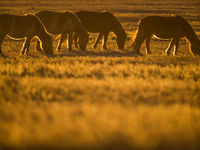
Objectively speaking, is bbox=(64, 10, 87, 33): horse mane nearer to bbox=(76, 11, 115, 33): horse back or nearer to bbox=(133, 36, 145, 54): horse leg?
bbox=(76, 11, 115, 33): horse back

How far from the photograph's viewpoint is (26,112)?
111 inches

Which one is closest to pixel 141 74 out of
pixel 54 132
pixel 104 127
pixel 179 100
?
pixel 179 100

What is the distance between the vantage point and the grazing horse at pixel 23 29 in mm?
7742

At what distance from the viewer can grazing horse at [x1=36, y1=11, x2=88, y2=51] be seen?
31.6 feet

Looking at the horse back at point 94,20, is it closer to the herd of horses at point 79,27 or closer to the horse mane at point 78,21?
the herd of horses at point 79,27

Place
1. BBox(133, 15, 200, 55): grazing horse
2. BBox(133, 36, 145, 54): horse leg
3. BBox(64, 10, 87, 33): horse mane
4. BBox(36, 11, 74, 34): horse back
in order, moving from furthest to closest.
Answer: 1. BBox(64, 10, 87, 33): horse mane
2. BBox(133, 36, 145, 54): horse leg
3. BBox(36, 11, 74, 34): horse back
4. BBox(133, 15, 200, 55): grazing horse

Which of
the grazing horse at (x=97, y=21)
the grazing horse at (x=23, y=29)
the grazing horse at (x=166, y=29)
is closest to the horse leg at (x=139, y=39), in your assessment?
the grazing horse at (x=166, y=29)

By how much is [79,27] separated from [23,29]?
303 cm

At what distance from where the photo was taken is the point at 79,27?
10242 mm

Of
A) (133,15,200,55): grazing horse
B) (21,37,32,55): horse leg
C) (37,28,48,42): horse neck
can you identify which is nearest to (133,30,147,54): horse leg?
(133,15,200,55): grazing horse

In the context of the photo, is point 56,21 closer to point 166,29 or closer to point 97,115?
point 166,29

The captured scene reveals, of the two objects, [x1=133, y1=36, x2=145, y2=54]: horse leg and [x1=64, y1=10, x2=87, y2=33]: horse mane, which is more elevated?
[x1=64, y1=10, x2=87, y2=33]: horse mane

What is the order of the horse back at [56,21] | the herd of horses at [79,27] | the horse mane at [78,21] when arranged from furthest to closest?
the horse mane at [78,21] → the horse back at [56,21] → the herd of horses at [79,27]

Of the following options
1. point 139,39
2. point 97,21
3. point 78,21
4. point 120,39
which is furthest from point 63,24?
point 139,39
